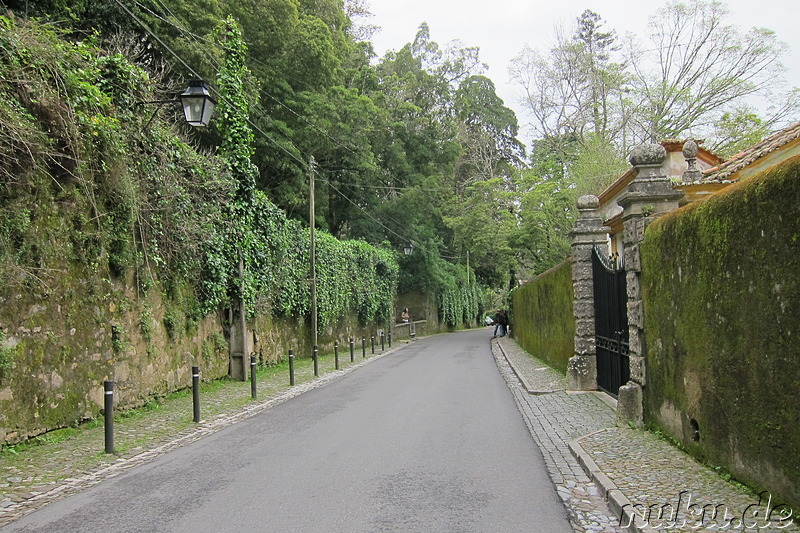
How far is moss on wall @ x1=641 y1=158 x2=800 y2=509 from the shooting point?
13.5 feet

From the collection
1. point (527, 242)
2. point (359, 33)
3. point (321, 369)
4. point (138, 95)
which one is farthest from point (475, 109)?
point (138, 95)

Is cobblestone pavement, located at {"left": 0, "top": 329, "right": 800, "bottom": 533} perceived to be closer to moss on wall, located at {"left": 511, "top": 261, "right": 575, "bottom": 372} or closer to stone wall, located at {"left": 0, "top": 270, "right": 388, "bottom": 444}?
stone wall, located at {"left": 0, "top": 270, "right": 388, "bottom": 444}

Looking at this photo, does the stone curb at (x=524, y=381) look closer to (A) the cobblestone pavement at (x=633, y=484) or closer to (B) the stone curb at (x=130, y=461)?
(A) the cobblestone pavement at (x=633, y=484)

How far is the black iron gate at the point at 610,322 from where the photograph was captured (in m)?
9.25

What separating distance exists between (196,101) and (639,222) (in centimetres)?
766

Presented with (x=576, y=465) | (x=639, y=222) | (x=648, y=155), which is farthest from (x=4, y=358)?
(x=648, y=155)

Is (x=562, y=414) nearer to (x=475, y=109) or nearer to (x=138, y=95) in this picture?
(x=138, y=95)

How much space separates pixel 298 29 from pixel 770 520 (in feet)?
75.0

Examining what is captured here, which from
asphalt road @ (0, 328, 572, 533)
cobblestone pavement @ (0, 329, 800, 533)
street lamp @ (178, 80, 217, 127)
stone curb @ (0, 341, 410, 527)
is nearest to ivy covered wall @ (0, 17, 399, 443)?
cobblestone pavement @ (0, 329, 800, 533)

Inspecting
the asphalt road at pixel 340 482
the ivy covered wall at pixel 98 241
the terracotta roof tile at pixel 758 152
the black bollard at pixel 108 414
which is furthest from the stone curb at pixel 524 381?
the black bollard at pixel 108 414

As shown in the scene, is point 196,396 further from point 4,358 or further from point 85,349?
point 4,358

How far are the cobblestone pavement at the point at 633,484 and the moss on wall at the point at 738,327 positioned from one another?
22 cm

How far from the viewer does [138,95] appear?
37.3 ft

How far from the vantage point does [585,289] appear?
11391mm
